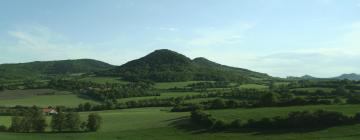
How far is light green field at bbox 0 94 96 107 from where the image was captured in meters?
141

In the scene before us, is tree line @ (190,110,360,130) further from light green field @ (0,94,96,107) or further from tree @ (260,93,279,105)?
light green field @ (0,94,96,107)

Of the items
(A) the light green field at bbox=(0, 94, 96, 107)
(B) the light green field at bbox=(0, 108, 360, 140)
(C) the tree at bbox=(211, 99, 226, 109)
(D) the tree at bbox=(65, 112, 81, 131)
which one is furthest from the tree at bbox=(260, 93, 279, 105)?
(A) the light green field at bbox=(0, 94, 96, 107)

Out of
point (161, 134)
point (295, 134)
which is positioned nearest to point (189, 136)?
point (161, 134)

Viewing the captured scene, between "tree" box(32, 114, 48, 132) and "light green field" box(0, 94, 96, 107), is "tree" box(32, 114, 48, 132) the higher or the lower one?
the lower one

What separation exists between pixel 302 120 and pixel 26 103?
99287 mm

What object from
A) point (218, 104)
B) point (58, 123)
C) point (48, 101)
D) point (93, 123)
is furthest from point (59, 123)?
point (48, 101)

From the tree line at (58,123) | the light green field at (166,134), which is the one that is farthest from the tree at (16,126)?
the light green field at (166,134)

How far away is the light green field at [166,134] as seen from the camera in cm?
6650

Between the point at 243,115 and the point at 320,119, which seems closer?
the point at 320,119

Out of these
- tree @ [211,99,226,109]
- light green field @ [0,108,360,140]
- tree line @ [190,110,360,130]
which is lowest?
light green field @ [0,108,360,140]

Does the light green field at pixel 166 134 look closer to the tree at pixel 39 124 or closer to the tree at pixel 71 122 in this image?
the tree at pixel 71 122

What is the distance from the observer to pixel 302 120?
73.5 m

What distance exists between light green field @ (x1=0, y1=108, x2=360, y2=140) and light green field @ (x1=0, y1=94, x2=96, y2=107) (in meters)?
54.3

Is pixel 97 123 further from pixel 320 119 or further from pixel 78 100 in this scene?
pixel 78 100
